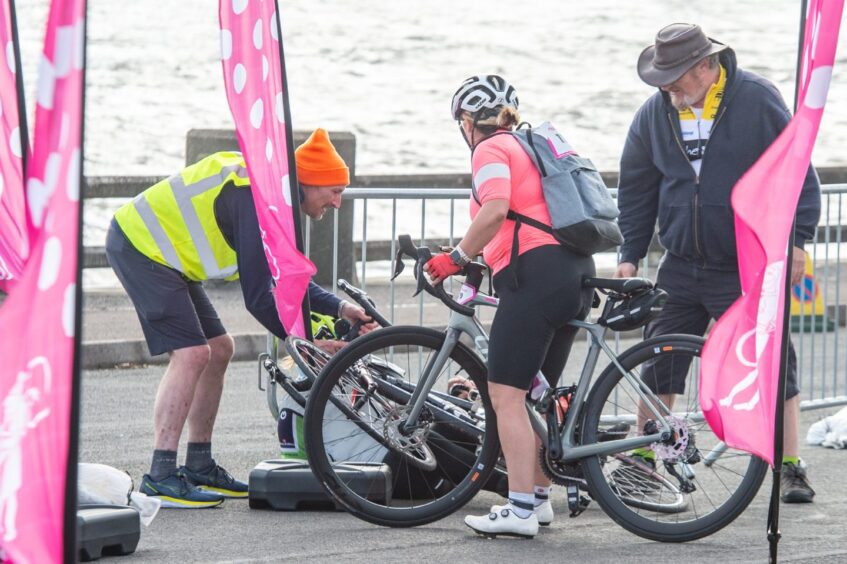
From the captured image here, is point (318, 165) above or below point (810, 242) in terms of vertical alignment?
above

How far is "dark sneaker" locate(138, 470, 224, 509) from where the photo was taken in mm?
6172

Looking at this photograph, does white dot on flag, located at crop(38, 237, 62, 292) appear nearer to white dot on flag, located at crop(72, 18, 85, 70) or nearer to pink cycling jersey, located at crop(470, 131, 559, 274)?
white dot on flag, located at crop(72, 18, 85, 70)

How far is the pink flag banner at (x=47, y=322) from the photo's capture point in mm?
3203

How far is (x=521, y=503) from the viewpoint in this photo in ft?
18.4

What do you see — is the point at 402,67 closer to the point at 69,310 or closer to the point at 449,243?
the point at 449,243

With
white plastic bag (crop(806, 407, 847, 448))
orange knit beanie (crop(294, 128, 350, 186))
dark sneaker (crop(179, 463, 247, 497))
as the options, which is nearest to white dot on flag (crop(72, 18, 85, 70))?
orange knit beanie (crop(294, 128, 350, 186))

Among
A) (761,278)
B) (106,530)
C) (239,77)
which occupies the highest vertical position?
(239,77)

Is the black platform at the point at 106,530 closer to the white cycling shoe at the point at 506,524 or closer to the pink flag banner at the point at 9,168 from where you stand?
the pink flag banner at the point at 9,168

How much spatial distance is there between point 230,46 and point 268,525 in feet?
5.74

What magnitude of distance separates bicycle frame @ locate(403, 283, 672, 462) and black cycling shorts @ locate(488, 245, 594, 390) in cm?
16

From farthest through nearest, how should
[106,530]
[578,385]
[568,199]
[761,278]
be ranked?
[578,385] < [568,199] < [106,530] < [761,278]

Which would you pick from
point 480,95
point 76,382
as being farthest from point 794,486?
point 76,382

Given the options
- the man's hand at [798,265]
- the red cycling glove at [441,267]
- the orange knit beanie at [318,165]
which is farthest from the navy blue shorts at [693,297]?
the orange knit beanie at [318,165]

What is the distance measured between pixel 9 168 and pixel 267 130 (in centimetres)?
98
